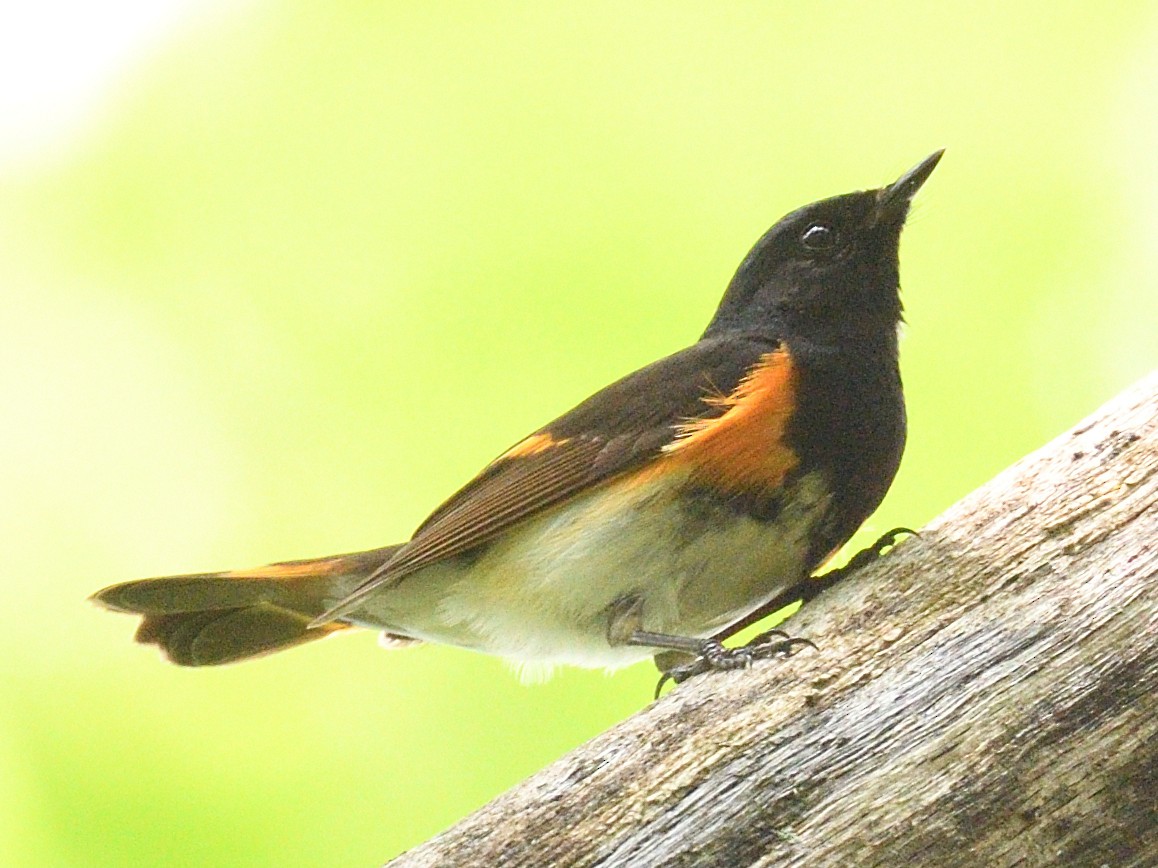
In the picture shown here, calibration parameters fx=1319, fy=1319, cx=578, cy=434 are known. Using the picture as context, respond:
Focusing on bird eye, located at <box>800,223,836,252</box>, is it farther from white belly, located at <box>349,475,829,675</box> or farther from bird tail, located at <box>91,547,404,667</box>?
bird tail, located at <box>91,547,404,667</box>

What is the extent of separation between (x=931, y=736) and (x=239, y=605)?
190 cm

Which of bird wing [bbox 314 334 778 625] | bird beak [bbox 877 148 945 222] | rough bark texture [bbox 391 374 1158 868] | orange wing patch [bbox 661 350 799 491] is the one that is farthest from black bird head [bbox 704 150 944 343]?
rough bark texture [bbox 391 374 1158 868]

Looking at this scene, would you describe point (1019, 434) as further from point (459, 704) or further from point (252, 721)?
point (252, 721)

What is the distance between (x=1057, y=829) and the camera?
6.90ft

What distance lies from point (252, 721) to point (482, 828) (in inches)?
89.4

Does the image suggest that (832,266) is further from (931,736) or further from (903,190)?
(931,736)

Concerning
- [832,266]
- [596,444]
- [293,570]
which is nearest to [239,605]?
[293,570]

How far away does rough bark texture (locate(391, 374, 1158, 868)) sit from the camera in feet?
6.95

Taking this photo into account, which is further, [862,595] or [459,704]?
[459,704]

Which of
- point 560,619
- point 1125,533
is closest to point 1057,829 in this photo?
point 1125,533

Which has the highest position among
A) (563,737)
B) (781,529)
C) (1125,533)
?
(781,529)

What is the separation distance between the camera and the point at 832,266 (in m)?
3.41

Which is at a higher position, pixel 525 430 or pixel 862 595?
pixel 525 430

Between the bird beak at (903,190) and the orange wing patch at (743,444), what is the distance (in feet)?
2.45
